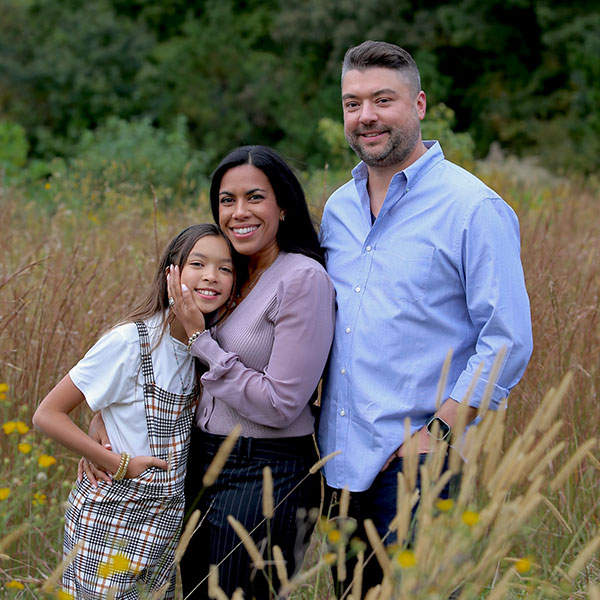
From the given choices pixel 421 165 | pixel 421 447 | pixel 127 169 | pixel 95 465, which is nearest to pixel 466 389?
pixel 421 447

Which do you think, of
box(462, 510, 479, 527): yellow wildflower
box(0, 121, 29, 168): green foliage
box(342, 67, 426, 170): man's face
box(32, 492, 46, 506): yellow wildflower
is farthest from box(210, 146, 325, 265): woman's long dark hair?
box(0, 121, 29, 168): green foliage

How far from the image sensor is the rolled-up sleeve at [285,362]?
7.67ft

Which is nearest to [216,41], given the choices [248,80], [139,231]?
[248,80]

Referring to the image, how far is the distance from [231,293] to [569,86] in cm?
2119

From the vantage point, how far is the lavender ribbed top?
2342mm

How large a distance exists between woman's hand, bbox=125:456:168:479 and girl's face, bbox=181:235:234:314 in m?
0.47

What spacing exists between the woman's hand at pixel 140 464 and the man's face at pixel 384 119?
3.65 feet

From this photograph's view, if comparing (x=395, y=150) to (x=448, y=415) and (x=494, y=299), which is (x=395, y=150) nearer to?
(x=494, y=299)

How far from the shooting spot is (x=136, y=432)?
98.3 inches

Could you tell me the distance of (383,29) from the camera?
21.6m

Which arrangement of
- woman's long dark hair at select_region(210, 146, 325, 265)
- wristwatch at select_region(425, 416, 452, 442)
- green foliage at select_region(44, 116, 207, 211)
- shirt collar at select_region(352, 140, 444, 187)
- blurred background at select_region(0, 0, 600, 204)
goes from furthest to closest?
blurred background at select_region(0, 0, 600, 204) → green foliage at select_region(44, 116, 207, 211) → woman's long dark hair at select_region(210, 146, 325, 265) → shirt collar at select_region(352, 140, 444, 187) → wristwatch at select_region(425, 416, 452, 442)

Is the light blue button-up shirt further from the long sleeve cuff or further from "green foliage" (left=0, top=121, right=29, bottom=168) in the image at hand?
"green foliage" (left=0, top=121, right=29, bottom=168)

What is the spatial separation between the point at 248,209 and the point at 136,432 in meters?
0.77

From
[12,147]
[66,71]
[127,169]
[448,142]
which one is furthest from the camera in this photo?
[66,71]
